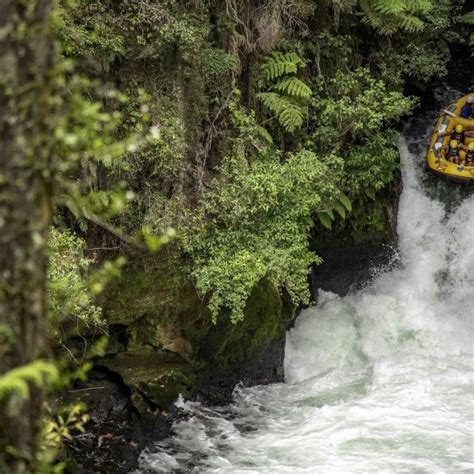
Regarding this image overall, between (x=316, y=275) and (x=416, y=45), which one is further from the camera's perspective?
(x=416, y=45)

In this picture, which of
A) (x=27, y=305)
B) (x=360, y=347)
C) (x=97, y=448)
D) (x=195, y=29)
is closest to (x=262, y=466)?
(x=97, y=448)

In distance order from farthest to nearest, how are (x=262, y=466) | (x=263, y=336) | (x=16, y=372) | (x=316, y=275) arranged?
(x=316, y=275) < (x=263, y=336) < (x=262, y=466) < (x=16, y=372)

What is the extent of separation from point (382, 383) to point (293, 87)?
4.74 metres

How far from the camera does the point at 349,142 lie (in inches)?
466

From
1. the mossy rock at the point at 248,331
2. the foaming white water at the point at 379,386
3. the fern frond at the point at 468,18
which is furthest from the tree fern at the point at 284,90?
the fern frond at the point at 468,18

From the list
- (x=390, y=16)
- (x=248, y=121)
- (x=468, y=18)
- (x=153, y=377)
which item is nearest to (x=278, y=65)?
(x=248, y=121)

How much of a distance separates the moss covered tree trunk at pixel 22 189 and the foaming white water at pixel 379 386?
6472 mm

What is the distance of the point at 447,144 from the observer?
12.7m

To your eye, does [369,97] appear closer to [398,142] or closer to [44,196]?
[398,142]

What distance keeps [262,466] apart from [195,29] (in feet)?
18.7

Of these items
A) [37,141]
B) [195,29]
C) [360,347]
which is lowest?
[360,347]

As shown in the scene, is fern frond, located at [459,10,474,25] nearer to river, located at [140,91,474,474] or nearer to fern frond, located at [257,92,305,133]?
river, located at [140,91,474,474]

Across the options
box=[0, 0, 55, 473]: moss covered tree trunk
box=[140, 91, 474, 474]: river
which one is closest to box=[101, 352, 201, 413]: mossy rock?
box=[140, 91, 474, 474]: river

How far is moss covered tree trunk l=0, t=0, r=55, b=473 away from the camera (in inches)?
77.4
